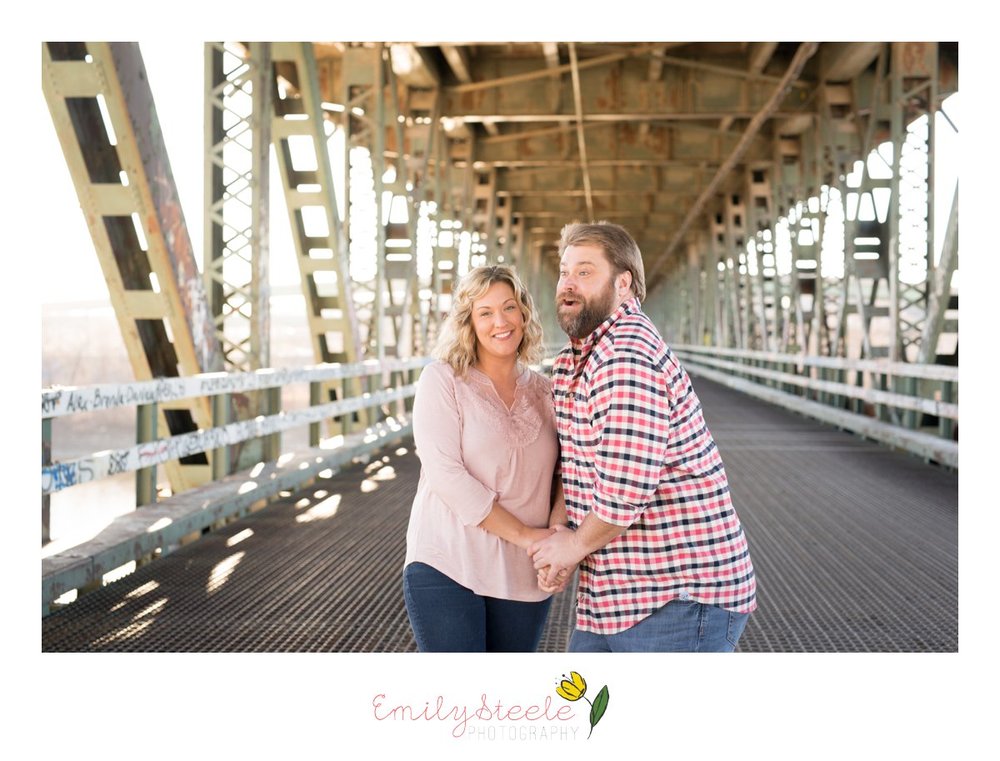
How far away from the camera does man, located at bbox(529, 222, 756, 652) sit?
7.05 ft

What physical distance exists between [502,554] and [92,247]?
3971 mm

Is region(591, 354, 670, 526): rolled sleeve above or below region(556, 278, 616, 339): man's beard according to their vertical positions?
below

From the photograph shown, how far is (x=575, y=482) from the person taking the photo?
237cm

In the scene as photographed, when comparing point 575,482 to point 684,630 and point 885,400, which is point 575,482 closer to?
point 684,630

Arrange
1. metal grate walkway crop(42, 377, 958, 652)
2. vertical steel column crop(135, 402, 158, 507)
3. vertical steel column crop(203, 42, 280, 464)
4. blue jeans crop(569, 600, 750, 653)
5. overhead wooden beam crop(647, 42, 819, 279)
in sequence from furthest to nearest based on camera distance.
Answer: overhead wooden beam crop(647, 42, 819, 279) → vertical steel column crop(203, 42, 280, 464) → vertical steel column crop(135, 402, 158, 507) → metal grate walkway crop(42, 377, 958, 652) → blue jeans crop(569, 600, 750, 653)

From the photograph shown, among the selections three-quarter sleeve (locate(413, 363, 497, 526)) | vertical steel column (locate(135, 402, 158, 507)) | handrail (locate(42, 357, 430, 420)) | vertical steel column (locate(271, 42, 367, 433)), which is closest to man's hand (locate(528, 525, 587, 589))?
three-quarter sleeve (locate(413, 363, 497, 526))

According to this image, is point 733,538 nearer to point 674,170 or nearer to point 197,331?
point 197,331

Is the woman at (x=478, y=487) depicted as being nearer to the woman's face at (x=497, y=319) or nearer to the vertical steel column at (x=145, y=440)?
the woman's face at (x=497, y=319)

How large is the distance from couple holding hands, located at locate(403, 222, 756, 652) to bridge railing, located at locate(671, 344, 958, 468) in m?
6.21

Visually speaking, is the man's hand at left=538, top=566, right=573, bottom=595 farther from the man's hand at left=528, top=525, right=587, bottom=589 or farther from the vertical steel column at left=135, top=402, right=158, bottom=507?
the vertical steel column at left=135, top=402, right=158, bottom=507
